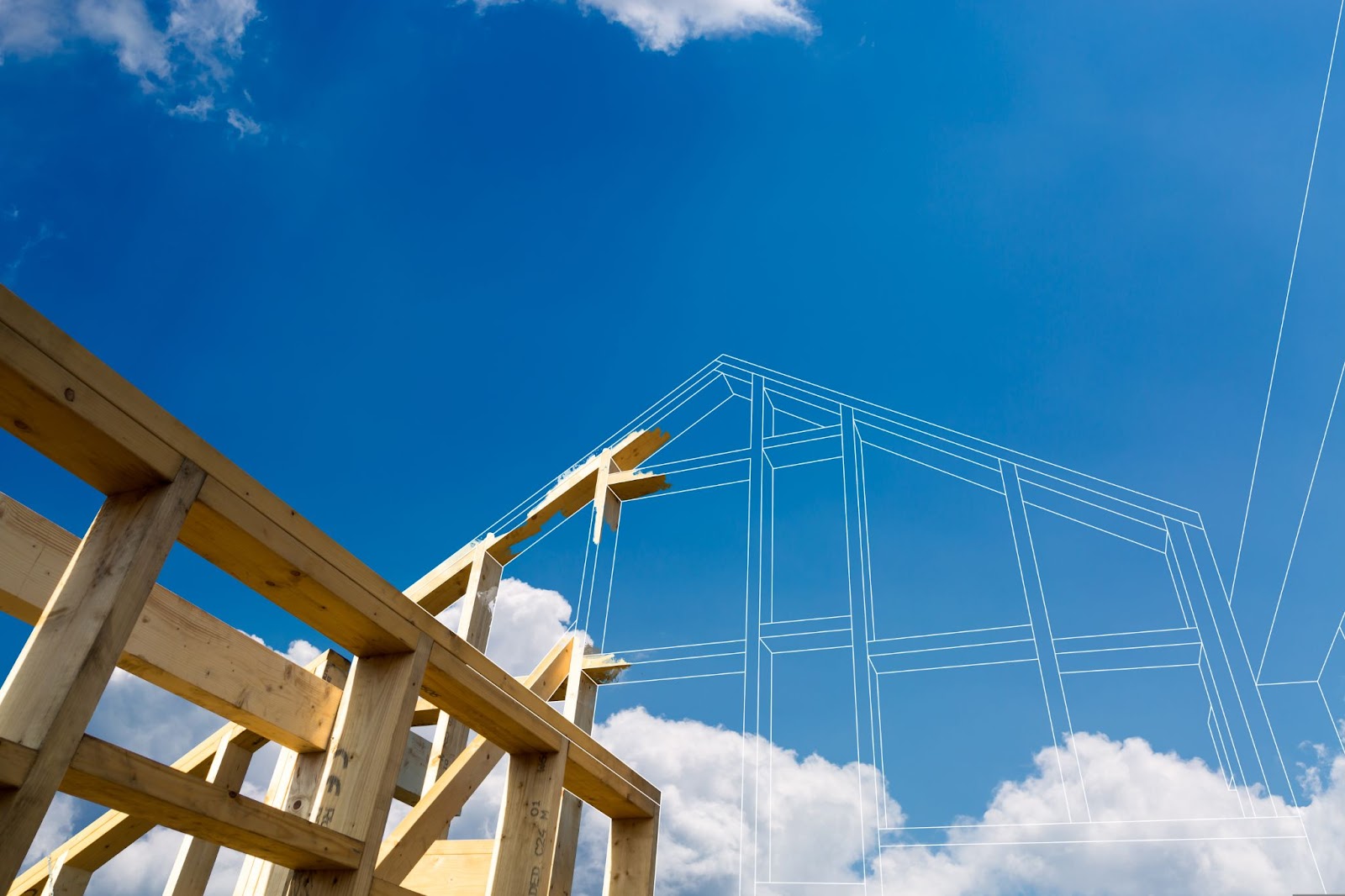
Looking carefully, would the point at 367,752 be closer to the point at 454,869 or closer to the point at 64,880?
the point at 454,869

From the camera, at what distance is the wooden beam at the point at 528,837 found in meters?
2.79

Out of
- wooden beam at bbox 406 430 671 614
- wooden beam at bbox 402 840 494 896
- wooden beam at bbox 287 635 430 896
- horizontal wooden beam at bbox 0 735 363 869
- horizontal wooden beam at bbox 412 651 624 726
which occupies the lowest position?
horizontal wooden beam at bbox 0 735 363 869

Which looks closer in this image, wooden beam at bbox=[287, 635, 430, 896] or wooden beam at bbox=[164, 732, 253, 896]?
wooden beam at bbox=[287, 635, 430, 896]

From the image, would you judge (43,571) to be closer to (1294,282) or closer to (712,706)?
(712,706)

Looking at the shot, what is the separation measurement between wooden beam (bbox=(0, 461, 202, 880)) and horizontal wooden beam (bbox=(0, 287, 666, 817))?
0.07 m

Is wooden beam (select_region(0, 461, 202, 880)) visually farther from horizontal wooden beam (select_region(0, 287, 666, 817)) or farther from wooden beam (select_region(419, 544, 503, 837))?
wooden beam (select_region(419, 544, 503, 837))

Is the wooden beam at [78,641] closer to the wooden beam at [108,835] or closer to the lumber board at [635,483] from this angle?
the wooden beam at [108,835]

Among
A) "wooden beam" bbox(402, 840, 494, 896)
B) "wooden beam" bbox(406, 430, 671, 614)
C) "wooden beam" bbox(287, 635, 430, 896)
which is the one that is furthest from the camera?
"wooden beam" bbox(406, 430, 671, 614)

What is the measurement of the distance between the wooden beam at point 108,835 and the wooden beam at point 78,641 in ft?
9.73

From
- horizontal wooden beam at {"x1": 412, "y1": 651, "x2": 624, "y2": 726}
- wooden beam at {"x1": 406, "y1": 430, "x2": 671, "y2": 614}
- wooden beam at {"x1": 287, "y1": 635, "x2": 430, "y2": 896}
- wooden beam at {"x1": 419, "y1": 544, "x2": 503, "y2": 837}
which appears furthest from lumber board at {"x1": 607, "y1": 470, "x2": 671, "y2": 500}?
wooden beam at {"x1": 287, "y1": 635, "x2": 430, "y2": 896}

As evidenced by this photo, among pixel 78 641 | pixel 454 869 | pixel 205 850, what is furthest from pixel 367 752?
pixel 205 850

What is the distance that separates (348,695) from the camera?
2344 mm

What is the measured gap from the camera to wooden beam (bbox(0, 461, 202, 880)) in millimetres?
1452

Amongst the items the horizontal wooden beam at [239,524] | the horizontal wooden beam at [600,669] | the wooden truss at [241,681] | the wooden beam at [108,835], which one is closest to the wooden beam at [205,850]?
the wooden beam at [108,835]
